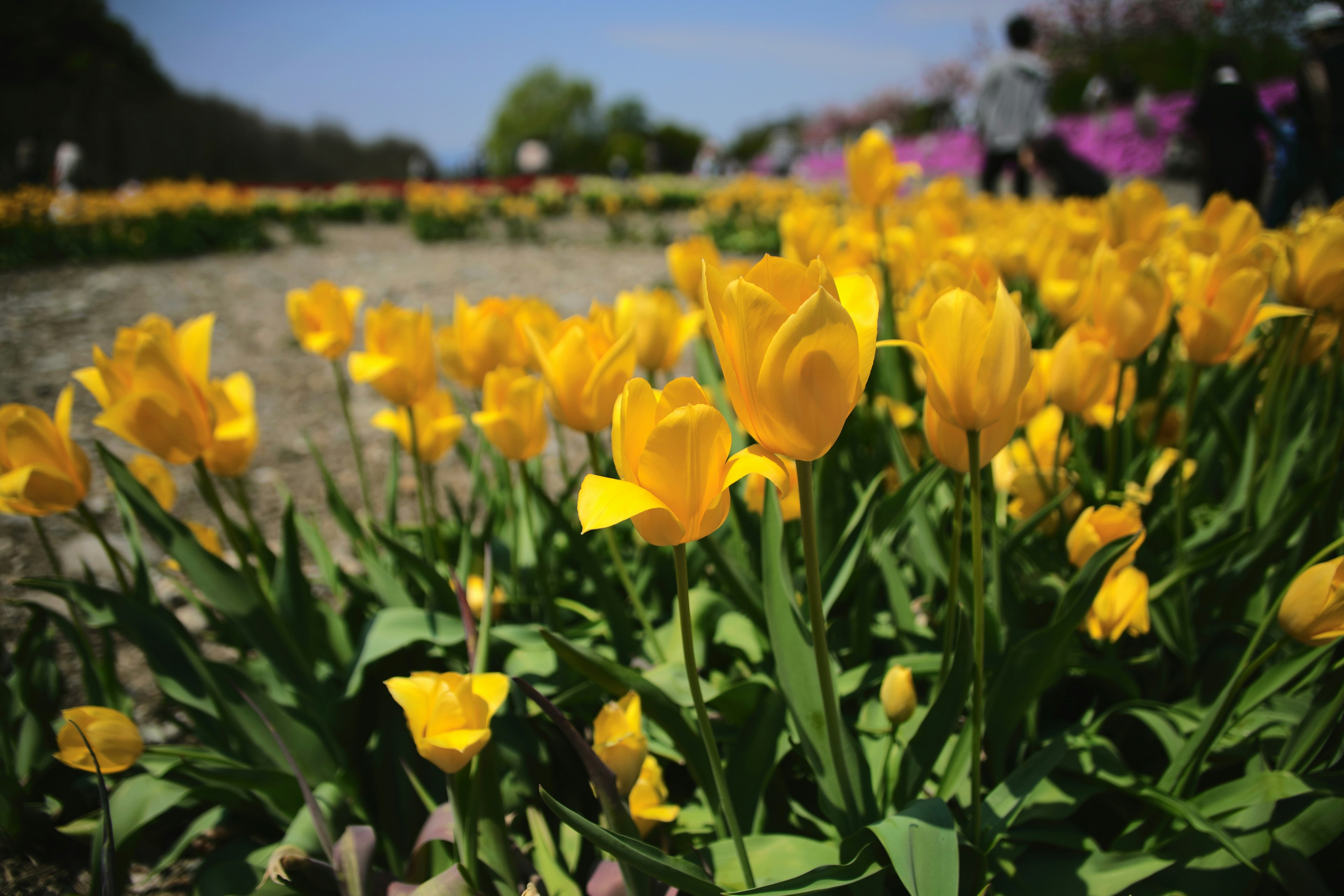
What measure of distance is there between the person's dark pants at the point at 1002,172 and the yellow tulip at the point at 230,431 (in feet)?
20.6

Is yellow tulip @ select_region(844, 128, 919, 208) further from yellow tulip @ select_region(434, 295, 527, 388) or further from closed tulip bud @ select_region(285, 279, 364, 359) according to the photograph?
closed tulip bud @ select_region(285, 279, 364, 359)

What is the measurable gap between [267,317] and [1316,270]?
6.86 meters

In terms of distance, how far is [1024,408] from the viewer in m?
1.12

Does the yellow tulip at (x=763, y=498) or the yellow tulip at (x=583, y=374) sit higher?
the yellow tulip at (x=583, y=374)

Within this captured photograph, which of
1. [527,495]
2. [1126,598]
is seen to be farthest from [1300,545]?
[527,495]

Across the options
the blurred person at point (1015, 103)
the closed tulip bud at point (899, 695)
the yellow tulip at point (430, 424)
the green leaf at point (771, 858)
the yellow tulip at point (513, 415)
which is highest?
the blurred person at point (1015, 103)

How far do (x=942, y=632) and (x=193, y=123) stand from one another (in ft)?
95.2

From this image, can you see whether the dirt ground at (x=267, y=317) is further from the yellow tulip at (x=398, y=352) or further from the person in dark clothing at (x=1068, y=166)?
the person in dark clothing at (x=1068, y=166)

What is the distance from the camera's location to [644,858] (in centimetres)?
83

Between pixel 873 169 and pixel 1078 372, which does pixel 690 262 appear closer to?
pixel 873 169

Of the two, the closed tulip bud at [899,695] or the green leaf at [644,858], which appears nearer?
the green leaf at [644,858]

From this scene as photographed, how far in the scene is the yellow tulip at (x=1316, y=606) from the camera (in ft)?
2.84

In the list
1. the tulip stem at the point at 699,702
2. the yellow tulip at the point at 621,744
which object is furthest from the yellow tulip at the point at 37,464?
the tulip stem at the point at 699,702

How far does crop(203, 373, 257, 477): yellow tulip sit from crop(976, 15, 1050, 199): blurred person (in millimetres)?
6348
